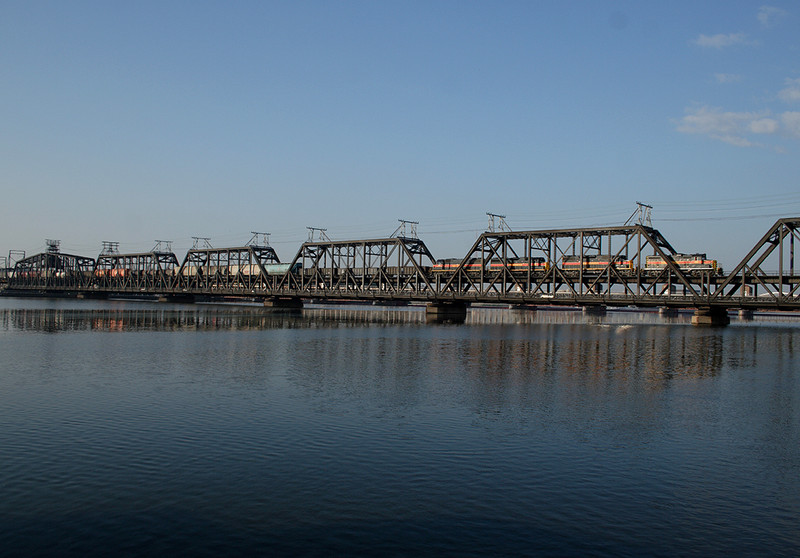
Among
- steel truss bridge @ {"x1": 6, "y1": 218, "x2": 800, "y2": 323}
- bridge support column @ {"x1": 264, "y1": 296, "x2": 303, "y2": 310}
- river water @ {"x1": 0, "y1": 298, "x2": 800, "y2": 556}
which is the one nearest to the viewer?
river water @ {"x1": 0, "y1": 298, "x2": 800, "y2": 556}

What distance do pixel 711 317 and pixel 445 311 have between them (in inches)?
1895

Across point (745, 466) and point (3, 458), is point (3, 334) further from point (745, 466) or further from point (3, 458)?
point (745, 466)

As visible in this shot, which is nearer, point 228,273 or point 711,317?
point 711,317

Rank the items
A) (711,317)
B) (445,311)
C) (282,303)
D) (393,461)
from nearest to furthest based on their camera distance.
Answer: (393,461) < (711,317) < (445,311) < (282,303)

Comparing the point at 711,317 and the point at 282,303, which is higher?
the point at 711,317

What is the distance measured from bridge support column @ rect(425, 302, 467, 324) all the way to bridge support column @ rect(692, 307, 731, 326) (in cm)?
4286

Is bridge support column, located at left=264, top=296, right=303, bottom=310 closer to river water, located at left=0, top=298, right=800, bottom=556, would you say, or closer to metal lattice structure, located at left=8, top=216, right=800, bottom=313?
metal lattice structure, located at left=8, top=216, right=800, bottom=313

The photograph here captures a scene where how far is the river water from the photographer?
16281 millimetres

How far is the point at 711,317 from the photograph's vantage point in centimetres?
10569

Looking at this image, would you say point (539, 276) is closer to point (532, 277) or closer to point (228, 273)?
point (532, 277)

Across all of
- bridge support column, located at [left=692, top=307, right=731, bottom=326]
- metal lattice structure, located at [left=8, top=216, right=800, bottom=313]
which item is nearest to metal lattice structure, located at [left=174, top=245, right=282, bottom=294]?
metal lattice structure, located at [left=8, top=216, right=800, bottom=313]

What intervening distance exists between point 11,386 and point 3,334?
41.8 m

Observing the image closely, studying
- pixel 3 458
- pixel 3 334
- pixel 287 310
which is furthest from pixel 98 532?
pixel 287 310

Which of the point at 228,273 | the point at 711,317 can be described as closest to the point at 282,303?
the point at 228,273
